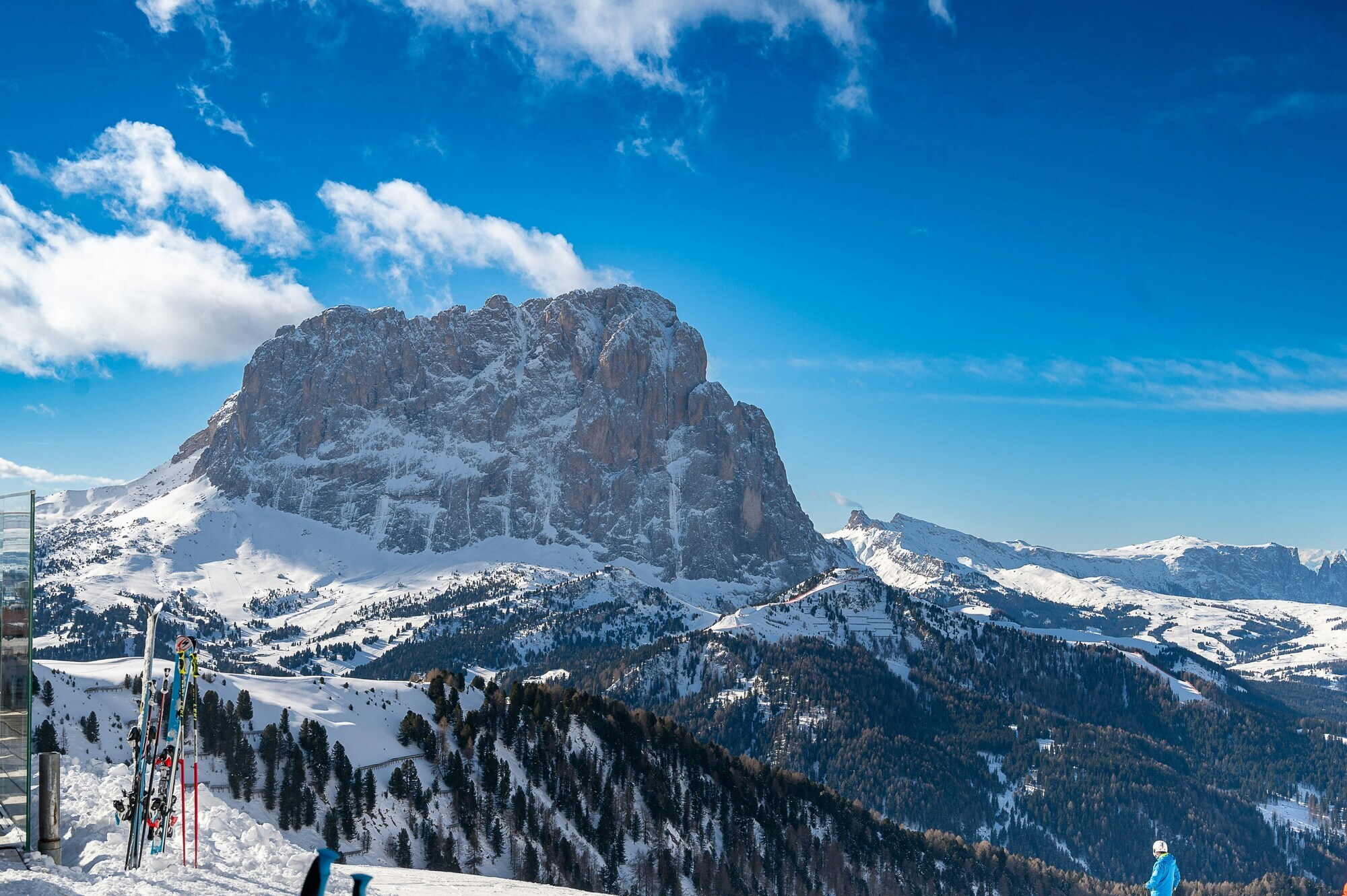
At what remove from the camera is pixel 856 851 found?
133 metres

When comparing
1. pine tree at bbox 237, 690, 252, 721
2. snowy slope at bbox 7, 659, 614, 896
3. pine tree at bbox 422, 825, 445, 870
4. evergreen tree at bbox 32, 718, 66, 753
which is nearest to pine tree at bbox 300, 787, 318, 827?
snowy slope at bbox 7, 659, 614, 896

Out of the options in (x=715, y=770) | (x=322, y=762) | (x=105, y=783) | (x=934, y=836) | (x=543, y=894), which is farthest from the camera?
(x=934, y=836)

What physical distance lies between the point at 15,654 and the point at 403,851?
208ft

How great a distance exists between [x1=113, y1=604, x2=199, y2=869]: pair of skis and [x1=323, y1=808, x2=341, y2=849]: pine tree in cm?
4756

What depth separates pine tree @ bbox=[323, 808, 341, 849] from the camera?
242 ft

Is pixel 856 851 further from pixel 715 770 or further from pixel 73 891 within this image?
pixel 73 891

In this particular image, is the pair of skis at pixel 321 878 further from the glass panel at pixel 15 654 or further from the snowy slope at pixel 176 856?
the glass panel at pixel 15 654

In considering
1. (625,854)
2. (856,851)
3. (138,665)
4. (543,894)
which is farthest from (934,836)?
(543,894)

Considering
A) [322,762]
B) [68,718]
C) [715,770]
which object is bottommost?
[715,770]

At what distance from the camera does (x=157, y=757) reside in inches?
1142

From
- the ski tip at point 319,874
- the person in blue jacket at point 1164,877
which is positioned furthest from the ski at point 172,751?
the person in blue jacket at point 1164,877

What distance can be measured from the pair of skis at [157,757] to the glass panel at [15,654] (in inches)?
143

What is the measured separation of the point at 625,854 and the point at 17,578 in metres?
91.4

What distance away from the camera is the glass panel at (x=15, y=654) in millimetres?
22328
